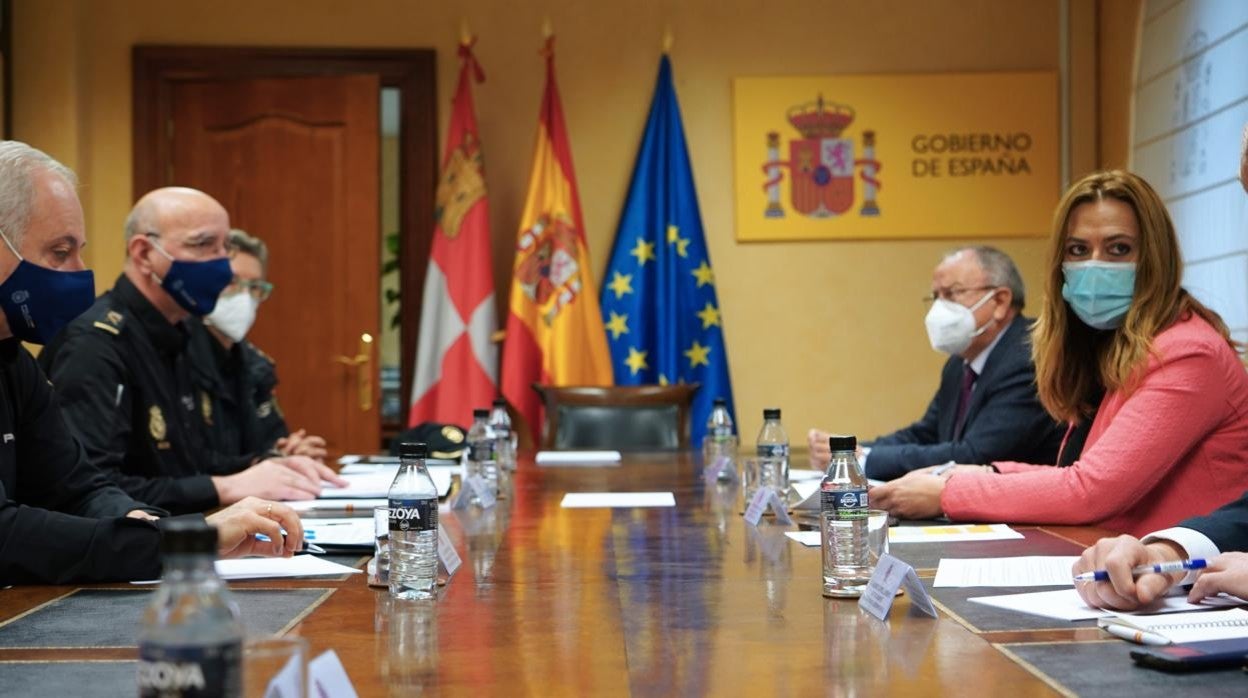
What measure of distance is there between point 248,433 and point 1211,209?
11.5 ft

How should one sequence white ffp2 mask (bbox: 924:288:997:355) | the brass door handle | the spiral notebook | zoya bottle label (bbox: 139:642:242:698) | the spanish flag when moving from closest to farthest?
zoya bottle label (bbox: 139:642:242:698) < the spiral notebook < white ffp2 mask (bbox: 924:288:997:355) < the spanish flag < the brass door handle

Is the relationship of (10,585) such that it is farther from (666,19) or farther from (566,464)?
(666,19)

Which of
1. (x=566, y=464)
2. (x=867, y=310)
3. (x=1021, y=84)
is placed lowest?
(x=566, y=464)

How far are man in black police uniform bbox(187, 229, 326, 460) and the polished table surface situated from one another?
1.93m

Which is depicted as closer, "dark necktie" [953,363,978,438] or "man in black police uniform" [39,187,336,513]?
"man in black police uniform" [39,187,336,513]

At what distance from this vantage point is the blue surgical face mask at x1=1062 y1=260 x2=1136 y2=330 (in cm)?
251

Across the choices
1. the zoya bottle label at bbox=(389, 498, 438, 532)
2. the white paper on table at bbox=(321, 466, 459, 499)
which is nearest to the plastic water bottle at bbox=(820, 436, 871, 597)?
the zoya bottle label at bbox=(389, 498, 438, 532)

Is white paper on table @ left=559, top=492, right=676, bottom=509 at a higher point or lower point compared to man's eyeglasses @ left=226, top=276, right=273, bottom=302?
lower

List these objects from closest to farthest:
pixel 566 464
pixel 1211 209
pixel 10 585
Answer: pixel 10 585
pixel 566 464
pixel 1211 209

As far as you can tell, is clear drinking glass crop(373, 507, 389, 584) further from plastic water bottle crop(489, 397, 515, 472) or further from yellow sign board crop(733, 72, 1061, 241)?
yellow sign board crop(733, 72, 1061, 241)

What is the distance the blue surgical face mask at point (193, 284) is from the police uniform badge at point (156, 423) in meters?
Answer: 0.31

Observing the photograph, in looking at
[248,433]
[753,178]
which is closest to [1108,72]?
[753,178]

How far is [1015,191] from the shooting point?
19.5ft

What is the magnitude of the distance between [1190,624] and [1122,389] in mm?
1139
